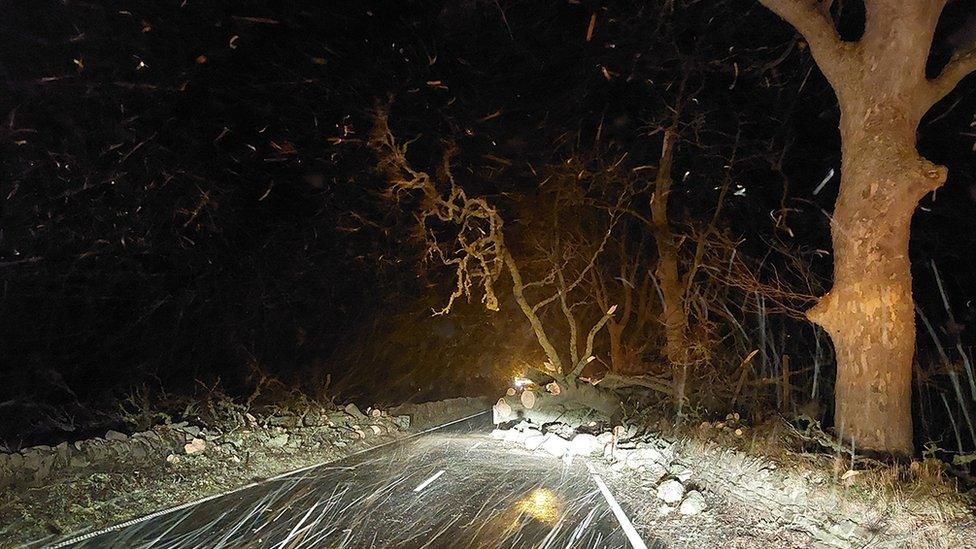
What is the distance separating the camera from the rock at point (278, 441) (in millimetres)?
12349

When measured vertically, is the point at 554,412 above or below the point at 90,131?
below

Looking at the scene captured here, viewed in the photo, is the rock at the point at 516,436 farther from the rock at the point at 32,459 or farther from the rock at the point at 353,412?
the rock at the point at 32,459

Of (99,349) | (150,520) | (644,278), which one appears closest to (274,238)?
(99,349)

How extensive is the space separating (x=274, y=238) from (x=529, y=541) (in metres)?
21.6

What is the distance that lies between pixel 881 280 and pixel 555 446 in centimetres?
723

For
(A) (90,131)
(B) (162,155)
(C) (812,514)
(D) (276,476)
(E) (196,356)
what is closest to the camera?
(C) (812,514)

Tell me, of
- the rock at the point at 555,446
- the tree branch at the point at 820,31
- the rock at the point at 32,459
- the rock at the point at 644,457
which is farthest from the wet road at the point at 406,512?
the tree branch at the point at 820,31

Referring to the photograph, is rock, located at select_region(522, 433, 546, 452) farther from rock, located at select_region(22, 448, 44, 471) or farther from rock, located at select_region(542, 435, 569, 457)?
rock, located at select_region(22, 448, 44, 471)

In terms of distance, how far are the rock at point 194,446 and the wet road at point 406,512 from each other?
1.67 meters

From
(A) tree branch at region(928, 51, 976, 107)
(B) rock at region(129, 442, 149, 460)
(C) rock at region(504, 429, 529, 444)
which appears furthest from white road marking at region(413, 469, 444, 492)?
(A) tree branch at region(928, 51, 976, 107)

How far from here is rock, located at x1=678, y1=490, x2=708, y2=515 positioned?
7754 mm

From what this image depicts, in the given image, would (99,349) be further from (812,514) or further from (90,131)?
(812,514)

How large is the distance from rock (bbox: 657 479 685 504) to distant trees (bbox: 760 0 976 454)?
2227 mm

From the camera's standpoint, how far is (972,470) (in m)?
9.36
